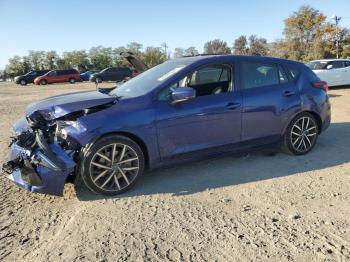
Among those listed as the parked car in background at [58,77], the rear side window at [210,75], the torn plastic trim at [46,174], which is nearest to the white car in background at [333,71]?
the rear side window at [210,75]

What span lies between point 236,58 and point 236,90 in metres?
0.52

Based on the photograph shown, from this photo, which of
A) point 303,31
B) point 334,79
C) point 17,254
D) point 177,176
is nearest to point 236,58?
point 177,176

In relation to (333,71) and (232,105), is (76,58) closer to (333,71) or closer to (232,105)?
(333,71)

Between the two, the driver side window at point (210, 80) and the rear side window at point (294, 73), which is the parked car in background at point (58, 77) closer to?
the rear side window at point (294, 73)

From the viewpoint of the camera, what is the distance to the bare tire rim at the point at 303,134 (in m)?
5.86

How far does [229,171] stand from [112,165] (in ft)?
5.83

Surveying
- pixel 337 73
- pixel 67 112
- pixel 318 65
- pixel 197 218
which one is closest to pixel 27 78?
pixel 318 65

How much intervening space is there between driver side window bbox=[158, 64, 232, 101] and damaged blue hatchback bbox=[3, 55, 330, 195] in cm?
1

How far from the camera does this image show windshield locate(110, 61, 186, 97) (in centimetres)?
494

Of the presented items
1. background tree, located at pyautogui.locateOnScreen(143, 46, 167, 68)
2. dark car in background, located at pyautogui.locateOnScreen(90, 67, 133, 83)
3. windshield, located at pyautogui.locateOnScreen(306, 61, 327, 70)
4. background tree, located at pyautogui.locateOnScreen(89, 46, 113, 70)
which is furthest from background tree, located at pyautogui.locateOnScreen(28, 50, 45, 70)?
windshield, located at pyautogui.locateOnScreen(306, 61, 327, 70)

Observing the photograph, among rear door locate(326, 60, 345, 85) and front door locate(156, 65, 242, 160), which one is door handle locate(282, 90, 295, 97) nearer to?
front door locate(156, 65, 242, 160)

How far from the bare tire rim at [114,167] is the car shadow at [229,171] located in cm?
16

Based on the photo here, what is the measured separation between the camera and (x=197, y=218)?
3.82 meters

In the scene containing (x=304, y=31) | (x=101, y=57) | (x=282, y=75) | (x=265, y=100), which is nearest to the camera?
(x=265, y=100)
